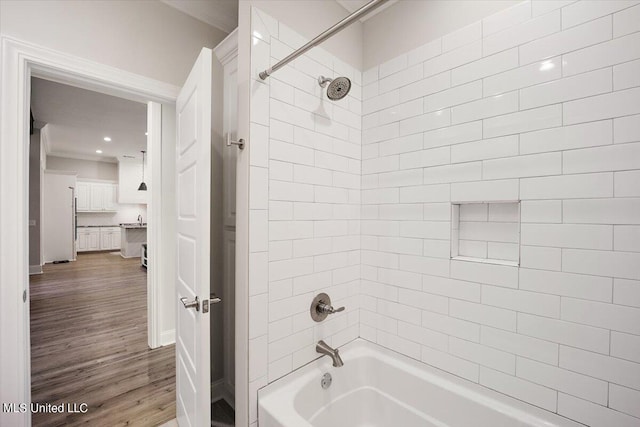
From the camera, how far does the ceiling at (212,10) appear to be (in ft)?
5.99

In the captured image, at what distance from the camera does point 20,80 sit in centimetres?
132

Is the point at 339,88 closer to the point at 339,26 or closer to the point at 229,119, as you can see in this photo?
the point at 339,26

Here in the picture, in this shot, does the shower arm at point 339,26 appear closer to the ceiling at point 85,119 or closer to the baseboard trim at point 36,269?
the ceiling at point 85,119

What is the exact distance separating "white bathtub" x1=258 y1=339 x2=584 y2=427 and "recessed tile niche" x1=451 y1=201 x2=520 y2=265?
65cm

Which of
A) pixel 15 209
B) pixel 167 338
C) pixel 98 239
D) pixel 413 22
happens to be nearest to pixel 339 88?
pixel 413 22

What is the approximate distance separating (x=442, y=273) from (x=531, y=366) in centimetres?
52

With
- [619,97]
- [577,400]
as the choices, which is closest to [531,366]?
[577,400]

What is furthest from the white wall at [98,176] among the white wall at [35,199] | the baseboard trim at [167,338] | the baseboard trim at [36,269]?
the baseboard trim at [167,338]

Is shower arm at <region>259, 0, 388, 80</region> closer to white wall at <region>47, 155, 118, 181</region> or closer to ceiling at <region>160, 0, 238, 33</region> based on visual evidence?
ceiling at <region>160, 0, 238, 33</region>

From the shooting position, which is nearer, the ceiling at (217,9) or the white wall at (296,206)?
the white wall at (296,206)

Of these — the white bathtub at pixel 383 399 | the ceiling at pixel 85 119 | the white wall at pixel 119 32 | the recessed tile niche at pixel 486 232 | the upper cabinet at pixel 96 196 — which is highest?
the ceiling at pixel 85 119

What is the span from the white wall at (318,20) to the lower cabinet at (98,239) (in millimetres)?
9657

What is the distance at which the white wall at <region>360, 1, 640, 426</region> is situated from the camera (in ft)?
3.36

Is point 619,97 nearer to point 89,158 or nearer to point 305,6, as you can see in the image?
point 305,6
